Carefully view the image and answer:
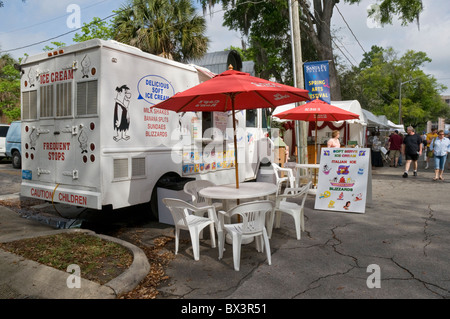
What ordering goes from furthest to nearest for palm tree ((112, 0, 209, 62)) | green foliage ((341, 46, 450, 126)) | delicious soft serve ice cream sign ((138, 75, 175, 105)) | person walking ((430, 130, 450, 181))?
green foliage ((341, 46, 450, 126)), palm tree ((112, 0, 209, 62)), person walking ((430, 130, 450, 181)), delicious soft serve ice cream sign ((138, 75, 175, 105))

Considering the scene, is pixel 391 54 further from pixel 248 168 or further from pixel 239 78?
pixel 239 78

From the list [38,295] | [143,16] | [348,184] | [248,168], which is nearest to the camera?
[38,295]

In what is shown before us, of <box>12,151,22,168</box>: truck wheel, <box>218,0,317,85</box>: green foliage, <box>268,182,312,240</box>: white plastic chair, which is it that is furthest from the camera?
<box>218,0,317,85</box>: green foliage

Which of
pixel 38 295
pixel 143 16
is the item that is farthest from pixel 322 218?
pixel 143 16

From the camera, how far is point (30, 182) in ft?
20.1

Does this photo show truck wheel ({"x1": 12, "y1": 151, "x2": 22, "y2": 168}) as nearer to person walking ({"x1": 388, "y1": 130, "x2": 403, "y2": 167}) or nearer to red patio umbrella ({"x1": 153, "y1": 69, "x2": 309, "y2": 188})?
red patio umbrella ({"x1": 153, "y1": 69, "x2": 309, "y2": 188})

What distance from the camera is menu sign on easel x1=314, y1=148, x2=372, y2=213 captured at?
7.04m

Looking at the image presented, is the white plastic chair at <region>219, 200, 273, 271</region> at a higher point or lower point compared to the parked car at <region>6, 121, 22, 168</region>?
lower

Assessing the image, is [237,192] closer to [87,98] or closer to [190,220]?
[190,220]

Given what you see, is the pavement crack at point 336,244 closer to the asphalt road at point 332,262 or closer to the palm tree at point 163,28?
the asphalt road at point 332,262

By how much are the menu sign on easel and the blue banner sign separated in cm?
286

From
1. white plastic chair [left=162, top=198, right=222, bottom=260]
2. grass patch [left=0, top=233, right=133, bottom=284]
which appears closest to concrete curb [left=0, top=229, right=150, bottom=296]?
grass patch [left=0, top=233, right=133, bottom=284]

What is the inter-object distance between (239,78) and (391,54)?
2042 inches
